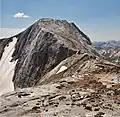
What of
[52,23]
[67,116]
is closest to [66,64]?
[67,116]

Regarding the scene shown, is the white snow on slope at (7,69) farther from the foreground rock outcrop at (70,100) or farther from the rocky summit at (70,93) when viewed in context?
the foreground rock outcrop at (70,100)

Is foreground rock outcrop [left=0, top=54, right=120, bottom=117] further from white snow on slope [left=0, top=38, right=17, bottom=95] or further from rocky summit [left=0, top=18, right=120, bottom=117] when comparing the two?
white snow on slope [left=0, top=38, right=17, bottom=95]

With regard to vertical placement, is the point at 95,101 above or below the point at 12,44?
below

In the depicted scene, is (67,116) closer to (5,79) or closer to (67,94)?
(67,94)

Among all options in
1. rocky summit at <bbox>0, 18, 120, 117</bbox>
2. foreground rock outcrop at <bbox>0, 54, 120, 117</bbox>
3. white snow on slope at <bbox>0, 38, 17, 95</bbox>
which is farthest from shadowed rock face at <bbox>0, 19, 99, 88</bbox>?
foreground rock outcrop at <bbox>0, 54, 120, 117</bbox>

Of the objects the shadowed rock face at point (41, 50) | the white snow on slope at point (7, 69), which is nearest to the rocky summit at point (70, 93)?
the shadowed rock face at point (41, 50)

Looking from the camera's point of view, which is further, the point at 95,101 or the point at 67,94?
the point at 67,94

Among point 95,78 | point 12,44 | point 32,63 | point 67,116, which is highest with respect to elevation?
point 12,44
